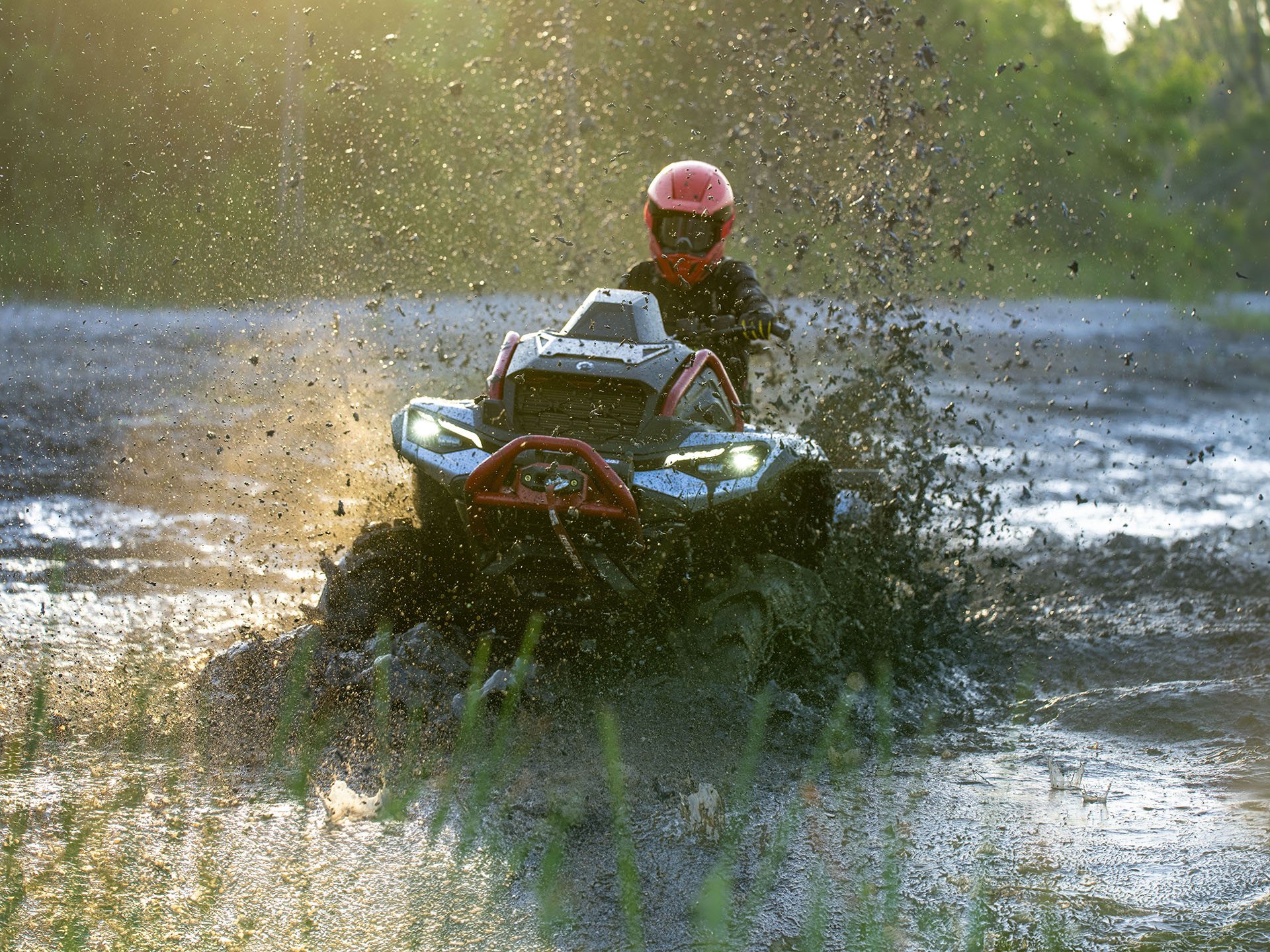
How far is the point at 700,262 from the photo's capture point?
347 inches

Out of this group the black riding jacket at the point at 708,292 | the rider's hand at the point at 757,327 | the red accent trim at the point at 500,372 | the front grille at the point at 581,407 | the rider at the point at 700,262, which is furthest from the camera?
the black riding jacket at the point at 708,292

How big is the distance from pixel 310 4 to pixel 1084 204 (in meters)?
33.8

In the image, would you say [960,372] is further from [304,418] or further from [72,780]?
[72,780]

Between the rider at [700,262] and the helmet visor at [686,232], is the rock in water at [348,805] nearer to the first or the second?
the rider at [700,262]

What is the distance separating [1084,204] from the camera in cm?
4453

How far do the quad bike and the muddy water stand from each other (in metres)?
0.63

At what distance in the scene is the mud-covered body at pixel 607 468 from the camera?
602 cm

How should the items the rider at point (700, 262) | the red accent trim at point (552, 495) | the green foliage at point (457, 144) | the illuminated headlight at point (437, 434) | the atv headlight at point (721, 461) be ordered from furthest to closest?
the green foliage at point (457, 144) → the rider at point (700, 262) → the illuminated headlight at point (437, 434) → the atv headlight at point (721, 461) → the red accent trim at point (552, 495)

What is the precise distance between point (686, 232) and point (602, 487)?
125 inches

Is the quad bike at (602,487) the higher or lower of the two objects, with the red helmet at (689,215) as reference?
lower

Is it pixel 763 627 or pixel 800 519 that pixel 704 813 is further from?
pixel 800 519

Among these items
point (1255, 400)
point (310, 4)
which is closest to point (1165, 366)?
point (1255, 400)

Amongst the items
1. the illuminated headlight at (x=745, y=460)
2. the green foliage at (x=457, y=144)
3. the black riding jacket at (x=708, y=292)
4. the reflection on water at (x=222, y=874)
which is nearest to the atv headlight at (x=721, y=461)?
the illuminated headlight at (x=745, y=460)

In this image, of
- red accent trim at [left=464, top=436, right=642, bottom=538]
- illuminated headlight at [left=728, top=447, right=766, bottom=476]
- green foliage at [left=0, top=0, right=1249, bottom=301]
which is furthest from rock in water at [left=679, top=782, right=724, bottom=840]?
green foliage at [left=0, top=0, right=1249, bottom=301]
